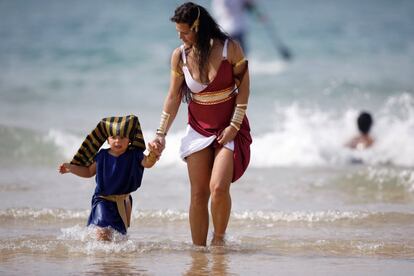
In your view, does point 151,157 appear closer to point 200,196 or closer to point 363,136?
point 200,196

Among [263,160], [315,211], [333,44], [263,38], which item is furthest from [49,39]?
[315,211]

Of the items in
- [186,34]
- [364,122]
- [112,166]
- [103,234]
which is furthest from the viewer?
[364,122]

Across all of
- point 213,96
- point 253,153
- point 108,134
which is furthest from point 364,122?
point 108,134

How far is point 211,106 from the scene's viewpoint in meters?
6.85

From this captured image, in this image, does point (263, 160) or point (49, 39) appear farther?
point (49, 39)

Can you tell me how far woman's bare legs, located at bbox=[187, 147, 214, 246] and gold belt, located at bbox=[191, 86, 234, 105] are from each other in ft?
1.07

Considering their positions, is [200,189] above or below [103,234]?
above

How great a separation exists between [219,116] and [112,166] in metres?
0.81

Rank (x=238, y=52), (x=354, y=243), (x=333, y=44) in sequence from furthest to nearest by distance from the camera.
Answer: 1. (x=333, y=44)
2. (x=354, y=243)
3. (x=238, y=52)

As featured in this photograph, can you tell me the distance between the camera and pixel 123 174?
6.96 metres

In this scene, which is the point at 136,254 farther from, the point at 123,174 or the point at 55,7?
the point at 55,7

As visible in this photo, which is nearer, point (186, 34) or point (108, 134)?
point (186, 34)

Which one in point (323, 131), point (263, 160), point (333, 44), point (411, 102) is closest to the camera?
point (263, 160)

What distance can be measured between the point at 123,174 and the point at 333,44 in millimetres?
18416
